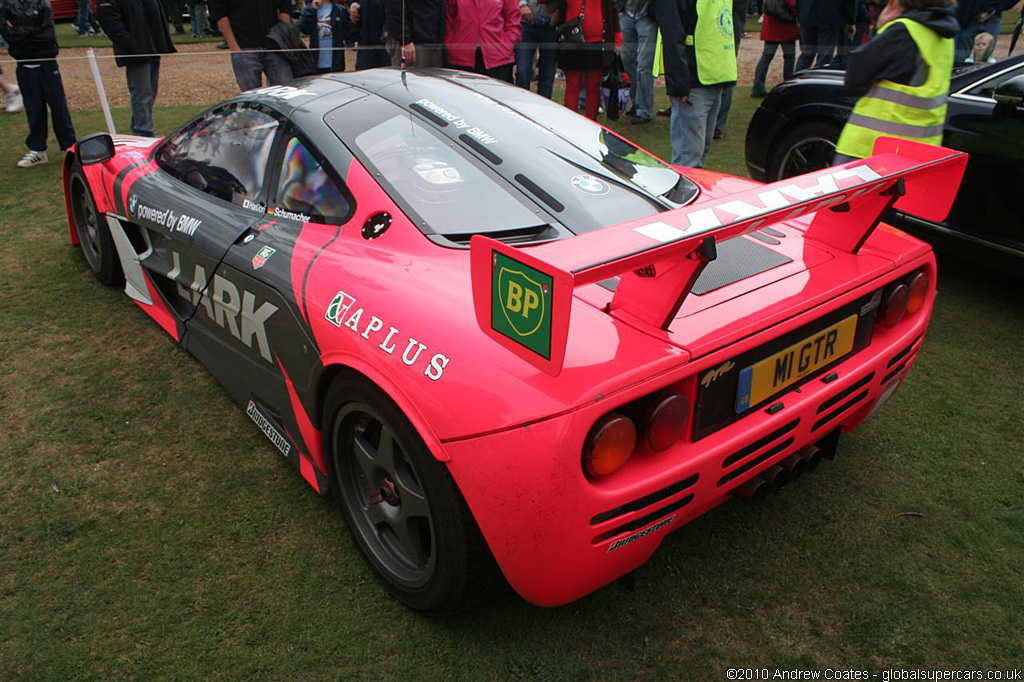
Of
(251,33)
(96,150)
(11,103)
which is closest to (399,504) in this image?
(96,150)

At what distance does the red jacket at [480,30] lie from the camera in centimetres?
638

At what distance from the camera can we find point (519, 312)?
1.42 metres

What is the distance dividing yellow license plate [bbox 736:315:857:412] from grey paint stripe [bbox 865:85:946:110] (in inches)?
63.3

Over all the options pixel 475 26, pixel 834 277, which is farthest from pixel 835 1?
pixel 834 277

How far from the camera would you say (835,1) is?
7.62 metres

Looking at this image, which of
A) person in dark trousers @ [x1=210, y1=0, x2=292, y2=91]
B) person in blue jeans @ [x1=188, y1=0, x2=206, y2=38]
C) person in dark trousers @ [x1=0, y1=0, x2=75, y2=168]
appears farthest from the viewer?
person in blue jeans @ [x1=188, y1=0, x2=206, y2=38]

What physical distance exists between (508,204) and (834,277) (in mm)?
925

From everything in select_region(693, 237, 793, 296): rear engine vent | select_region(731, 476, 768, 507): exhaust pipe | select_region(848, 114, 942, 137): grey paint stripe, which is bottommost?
select_region(731, 476, 768, 507): exhaust pipe

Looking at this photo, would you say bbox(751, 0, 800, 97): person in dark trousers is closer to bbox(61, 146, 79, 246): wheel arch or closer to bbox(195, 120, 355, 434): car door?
bbox(61, 146, 79, 246): wheel arch

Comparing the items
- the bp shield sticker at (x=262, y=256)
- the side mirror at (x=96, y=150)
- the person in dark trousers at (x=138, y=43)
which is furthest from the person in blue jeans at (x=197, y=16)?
the bp shield sticker at (x=262, y=256)

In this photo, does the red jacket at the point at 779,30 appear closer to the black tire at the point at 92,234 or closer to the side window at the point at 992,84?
the side window at the point at 992,84

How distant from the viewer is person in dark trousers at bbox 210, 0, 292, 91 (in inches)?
237

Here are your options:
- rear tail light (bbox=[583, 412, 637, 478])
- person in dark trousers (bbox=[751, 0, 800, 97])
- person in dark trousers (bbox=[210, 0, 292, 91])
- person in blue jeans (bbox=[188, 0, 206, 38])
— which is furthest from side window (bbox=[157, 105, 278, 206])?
person in blue jeans (bbox=[188, 0, 206, 38])

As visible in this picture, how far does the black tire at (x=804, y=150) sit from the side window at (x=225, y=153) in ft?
10.8
